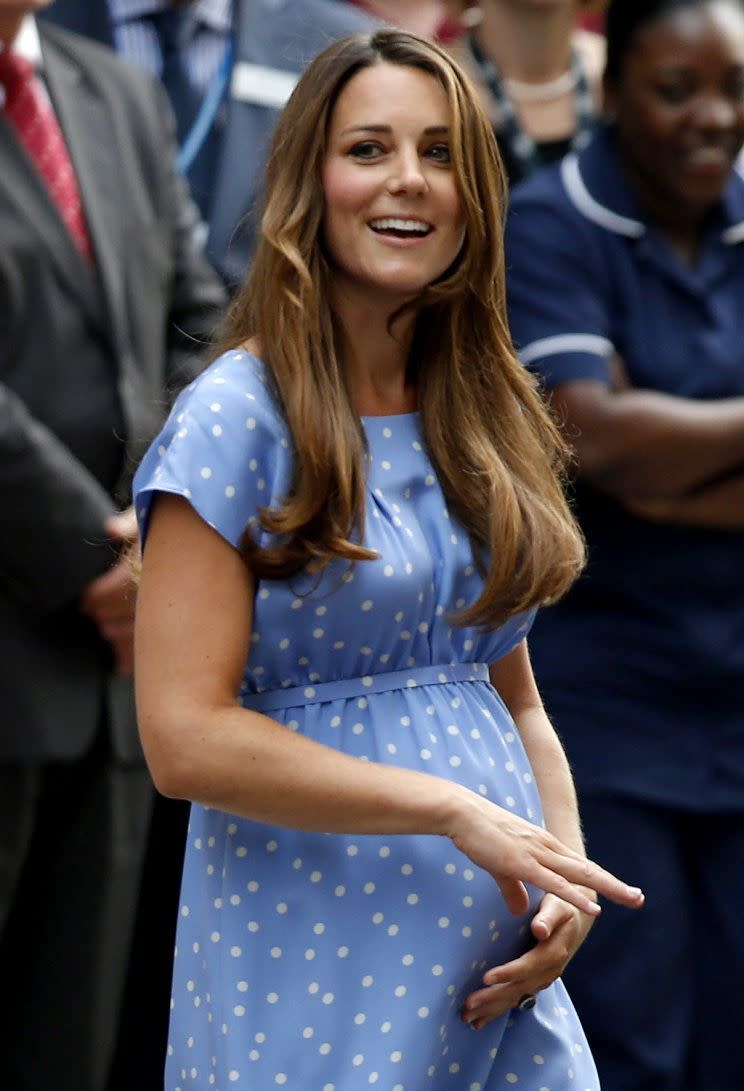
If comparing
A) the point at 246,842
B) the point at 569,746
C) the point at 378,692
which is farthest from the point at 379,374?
the point at 569,746

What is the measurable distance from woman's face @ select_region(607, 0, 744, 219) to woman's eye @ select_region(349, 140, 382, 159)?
1471 mm

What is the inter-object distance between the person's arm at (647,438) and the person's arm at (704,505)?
18 mm

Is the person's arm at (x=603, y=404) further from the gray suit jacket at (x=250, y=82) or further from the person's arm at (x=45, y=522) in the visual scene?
the person's arm at (x=45, y=522)

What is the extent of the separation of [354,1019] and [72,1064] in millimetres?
1462

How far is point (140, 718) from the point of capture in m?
2.20

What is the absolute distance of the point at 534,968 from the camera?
2.28 metres

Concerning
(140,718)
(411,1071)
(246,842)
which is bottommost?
(411,1071)

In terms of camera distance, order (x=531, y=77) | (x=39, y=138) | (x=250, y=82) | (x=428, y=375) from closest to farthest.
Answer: (x=428, y=375), (x=39, y=138), (x=250, y=82), (x=531, y=77)

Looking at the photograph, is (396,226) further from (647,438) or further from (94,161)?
(94,161)

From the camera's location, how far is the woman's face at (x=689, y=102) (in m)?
3.70

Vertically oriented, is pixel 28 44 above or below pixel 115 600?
above

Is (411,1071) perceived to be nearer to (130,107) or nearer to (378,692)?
(378,692)

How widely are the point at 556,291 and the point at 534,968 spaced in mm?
1632

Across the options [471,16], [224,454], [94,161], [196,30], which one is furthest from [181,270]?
[224,454]
